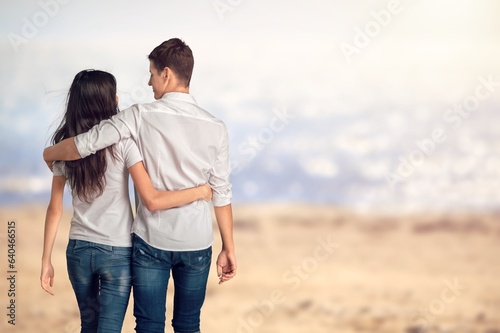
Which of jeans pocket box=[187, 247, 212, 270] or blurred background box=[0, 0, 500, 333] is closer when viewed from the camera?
jeans pocket box=[187, 247, 212, 270]

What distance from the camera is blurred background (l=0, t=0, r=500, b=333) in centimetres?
384

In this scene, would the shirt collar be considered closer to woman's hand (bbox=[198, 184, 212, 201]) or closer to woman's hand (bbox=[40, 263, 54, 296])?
woman's hand (bbox=[198, 184, 212, 201])

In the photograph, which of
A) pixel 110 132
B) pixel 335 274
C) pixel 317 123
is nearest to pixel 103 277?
pixel 110 132

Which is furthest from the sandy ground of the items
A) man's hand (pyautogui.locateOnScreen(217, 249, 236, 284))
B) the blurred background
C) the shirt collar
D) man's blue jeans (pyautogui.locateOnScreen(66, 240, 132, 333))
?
the shirt collar

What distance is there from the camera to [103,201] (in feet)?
6.48

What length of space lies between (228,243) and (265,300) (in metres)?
1.94

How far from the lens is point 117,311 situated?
1993 mm

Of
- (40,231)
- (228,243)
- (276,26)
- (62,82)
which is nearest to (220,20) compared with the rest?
(276,26)

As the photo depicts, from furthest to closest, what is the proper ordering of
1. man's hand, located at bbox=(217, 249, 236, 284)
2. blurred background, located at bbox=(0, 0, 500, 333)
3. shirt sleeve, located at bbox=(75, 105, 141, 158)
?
blurred background, located at bbox=(0, 0, 500, 333) → man's hand, located at bbox=(217, 249, 236, 284) → shirt sleeve, located at bbox=(75, 105, 141, 158)

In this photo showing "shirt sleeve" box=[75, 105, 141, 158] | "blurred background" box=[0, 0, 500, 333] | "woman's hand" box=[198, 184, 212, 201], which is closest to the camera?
"shirt sleeve" box=[75, 105, 141, 158]

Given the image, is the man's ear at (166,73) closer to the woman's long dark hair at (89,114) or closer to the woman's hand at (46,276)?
the woman's long dark hair at (89,114)

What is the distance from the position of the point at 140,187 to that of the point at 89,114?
9.7 inches

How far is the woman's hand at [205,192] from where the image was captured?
2.01 meters

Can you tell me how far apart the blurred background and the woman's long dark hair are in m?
1.73
